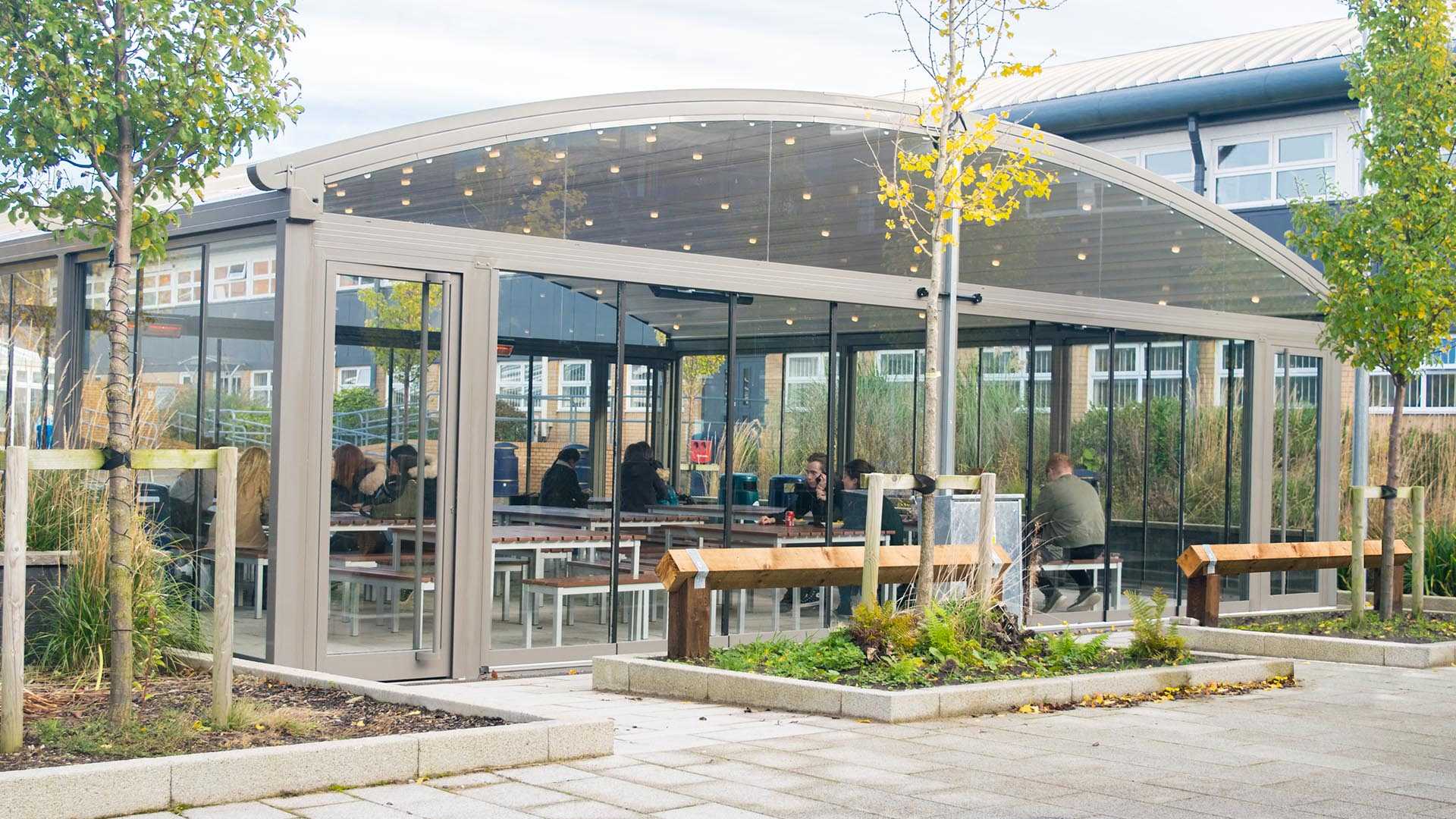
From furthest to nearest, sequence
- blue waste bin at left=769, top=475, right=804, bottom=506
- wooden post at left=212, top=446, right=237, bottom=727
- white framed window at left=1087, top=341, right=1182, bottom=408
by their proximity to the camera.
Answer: white framed window at left=1087, top=341, right=1182, bottom=408
blue waste bin at left=769, top=475, right=804, bottom=506
wooden post at left=212, top=446, right=237, bottom=727

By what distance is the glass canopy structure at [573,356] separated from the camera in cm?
931

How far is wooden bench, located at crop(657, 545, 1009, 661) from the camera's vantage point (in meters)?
9.43

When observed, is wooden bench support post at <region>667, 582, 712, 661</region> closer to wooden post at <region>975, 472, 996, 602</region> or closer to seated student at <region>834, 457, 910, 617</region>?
wooden post at <region>975, 472, 996, 602</region>

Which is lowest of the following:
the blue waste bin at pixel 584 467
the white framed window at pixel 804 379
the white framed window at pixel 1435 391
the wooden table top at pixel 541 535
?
the wooden table top at pixel 541 535

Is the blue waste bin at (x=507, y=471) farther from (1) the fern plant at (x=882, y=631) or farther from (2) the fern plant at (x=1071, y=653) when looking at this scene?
(2) the fern plant at (x=1071, y=653)

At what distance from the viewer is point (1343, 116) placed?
28266 millimetres

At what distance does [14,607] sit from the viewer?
577 centimetres

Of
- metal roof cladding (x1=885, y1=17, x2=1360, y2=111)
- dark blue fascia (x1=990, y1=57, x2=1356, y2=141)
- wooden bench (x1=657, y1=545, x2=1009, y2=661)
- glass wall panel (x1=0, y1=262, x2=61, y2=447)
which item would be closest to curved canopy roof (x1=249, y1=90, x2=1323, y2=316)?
wooden bench (x1=657, y1=545, x2=1009, y2=661)

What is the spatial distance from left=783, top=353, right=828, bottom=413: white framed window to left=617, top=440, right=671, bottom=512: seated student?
1.35 metres

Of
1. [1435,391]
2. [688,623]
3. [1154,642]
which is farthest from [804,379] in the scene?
[1435,391]

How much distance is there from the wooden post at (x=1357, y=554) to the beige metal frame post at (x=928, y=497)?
13.6 feet

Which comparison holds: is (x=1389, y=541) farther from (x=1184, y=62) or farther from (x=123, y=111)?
(x=1184, y=62)

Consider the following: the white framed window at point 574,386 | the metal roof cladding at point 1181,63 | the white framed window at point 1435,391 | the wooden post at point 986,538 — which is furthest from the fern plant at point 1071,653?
the metal roof cladding at point 1181,63

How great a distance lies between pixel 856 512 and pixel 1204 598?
2.88m
